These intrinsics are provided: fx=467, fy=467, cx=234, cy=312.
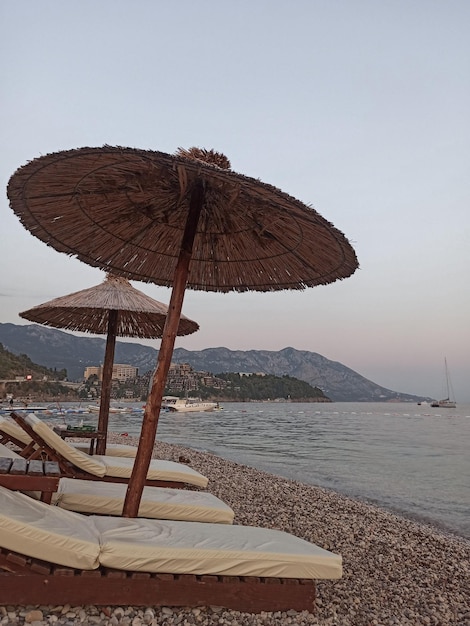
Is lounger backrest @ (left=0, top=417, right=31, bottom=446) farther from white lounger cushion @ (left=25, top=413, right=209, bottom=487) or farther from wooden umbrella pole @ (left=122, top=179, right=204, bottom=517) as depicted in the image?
wooden umbrella pole @ (left=122, top=179, right=204, bottom=517)

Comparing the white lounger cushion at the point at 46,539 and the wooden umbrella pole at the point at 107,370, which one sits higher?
the wooden umbrella pole at the point at 107,370

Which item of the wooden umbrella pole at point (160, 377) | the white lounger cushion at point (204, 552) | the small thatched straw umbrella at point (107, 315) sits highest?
the small thatched straw umbrella at point (107, 315)

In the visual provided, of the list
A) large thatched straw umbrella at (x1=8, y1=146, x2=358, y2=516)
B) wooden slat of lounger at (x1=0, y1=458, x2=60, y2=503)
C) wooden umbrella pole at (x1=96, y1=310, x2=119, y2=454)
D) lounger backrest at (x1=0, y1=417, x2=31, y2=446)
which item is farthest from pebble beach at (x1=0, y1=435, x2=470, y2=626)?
lounger backrest at (x1=0, y1=417, x2=31, y2=446)

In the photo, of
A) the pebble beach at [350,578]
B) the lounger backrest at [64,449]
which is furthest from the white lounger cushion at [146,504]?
the pebble beach at [350,578]

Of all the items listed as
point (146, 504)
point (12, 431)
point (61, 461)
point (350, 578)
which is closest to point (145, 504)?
point (146, 504)

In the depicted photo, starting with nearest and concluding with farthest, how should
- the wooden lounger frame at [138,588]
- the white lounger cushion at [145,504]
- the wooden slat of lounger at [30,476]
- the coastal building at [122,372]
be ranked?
the wooden lounger frame at [138,588], the wooden slat of lounger at [30,476], the white lounger cushion at [145,504], the coastal building at [122,372]

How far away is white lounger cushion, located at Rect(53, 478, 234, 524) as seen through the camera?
352cm

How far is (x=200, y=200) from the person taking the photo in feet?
10.0

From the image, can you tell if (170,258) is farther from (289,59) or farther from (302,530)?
(289,59)

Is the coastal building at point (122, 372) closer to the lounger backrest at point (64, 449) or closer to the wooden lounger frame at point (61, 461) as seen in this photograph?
the wooden lounger frame at point (61, 461)

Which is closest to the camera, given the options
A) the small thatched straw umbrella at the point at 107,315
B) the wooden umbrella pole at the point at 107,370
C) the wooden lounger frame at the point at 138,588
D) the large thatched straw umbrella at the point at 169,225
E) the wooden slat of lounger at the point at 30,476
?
the wooden lounger frame at the point at 138,588

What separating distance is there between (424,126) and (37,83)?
33.2ft

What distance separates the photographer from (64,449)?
4383 mm

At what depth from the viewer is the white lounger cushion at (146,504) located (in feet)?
11.6
